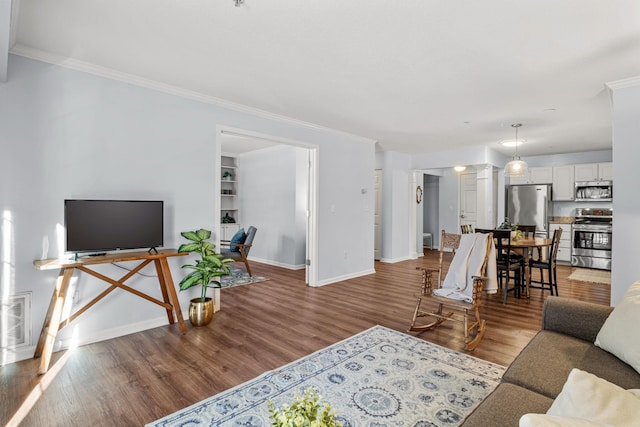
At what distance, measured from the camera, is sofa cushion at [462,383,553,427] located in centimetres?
121

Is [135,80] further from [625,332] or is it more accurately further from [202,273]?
[625,332]

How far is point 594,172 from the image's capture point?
7039 mm

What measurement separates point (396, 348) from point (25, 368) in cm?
305

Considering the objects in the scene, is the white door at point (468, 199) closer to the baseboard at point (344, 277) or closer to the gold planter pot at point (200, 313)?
the baseboard at point (344, 277)

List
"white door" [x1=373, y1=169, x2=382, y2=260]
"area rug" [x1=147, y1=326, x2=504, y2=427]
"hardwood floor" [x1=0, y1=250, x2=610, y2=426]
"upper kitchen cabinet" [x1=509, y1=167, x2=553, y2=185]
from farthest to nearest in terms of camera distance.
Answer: "white door" [x1=373, y1=169, x2=382, y2=260]
"upper kitchen cabinet" [x1=509, y1=167, x2=553, y2=185]
"hardwood floor" [x1=0, y1=250, x2=610, y2=426]
"area rug" [x1=147, y1=326, x2=504, y2=427]

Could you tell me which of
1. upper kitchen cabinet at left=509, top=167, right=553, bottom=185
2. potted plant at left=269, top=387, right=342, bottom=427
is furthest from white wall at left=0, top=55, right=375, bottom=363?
upper kitchen cabinet at left=509, top=167, right=553, bottom=185

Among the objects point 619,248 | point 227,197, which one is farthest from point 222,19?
point 227,197

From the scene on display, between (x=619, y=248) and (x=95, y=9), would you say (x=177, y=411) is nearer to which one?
(x=95, y=9)

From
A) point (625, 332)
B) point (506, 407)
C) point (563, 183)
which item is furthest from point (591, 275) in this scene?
point (506, 407)

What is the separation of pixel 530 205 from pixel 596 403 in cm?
795

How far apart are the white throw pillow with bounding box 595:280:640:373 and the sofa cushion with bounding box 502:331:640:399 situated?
0.04 meters

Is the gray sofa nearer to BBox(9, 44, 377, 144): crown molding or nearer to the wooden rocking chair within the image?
the wooden rocking chair

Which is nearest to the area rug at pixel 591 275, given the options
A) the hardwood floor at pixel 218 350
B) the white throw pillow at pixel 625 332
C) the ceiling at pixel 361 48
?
the hardwood floor at pixel 218 350

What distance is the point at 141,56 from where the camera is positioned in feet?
9.34
